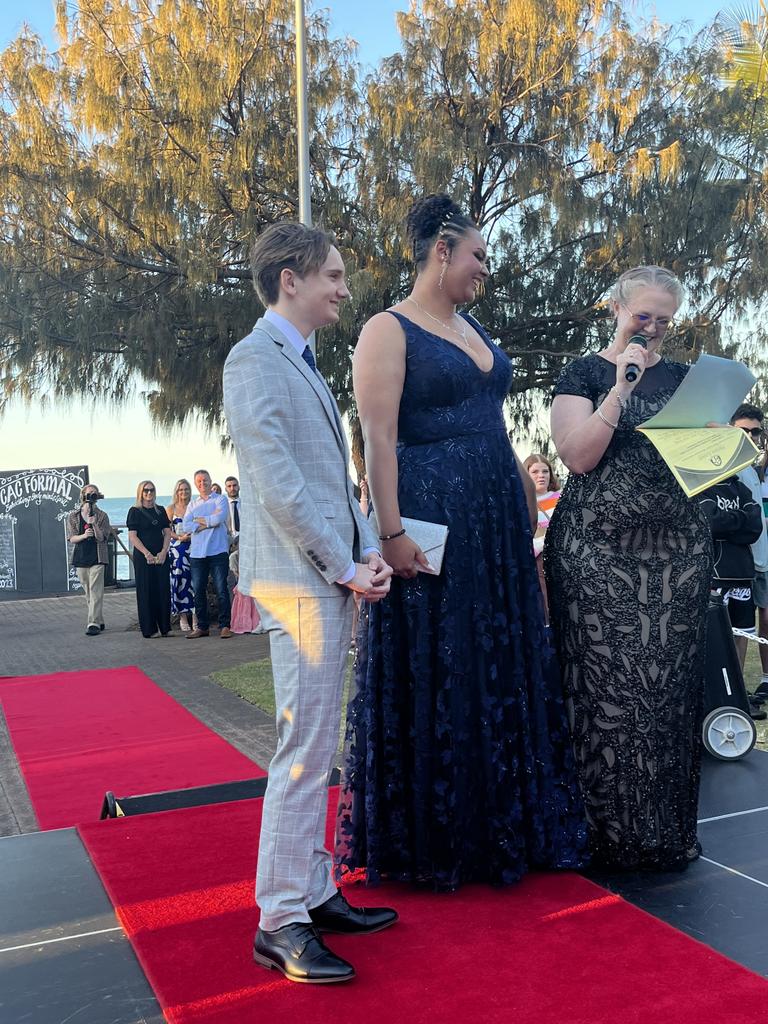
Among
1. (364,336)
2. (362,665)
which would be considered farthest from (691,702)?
(364,336)

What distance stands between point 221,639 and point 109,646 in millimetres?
1172

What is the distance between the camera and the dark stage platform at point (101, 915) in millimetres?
2529

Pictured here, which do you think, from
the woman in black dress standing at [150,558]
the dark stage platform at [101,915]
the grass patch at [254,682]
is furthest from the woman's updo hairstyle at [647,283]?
the woman in black dress standing at [150,558]

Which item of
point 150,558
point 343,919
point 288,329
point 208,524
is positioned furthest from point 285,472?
Result: point 150,558

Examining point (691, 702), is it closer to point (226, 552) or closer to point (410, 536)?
point (410, 536)

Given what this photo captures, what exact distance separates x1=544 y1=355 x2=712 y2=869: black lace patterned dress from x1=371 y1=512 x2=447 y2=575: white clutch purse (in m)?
0.51

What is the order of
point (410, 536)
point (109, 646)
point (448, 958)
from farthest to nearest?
point (109, 646)
point (410, 536)
point (448, 958)

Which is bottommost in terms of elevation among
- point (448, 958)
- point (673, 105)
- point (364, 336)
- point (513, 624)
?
point (448, 958)

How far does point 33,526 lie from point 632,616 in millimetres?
15551

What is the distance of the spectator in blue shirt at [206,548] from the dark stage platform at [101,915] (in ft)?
25.1

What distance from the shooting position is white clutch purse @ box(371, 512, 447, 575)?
305 cm

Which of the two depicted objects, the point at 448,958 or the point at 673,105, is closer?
the point at 448,958

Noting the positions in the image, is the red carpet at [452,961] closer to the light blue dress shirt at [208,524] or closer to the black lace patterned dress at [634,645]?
the black lace patterned dress at [634,645]

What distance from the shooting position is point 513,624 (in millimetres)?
3180
